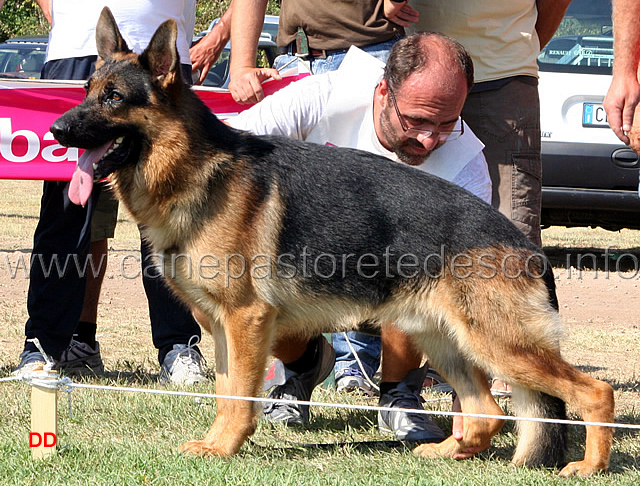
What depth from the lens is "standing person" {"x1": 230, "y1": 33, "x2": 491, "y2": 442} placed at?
3.68 meters

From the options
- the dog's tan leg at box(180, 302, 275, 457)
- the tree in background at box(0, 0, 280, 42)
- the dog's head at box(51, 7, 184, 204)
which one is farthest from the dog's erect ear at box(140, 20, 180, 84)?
the tree in background at box(0, 0, 280, 42)

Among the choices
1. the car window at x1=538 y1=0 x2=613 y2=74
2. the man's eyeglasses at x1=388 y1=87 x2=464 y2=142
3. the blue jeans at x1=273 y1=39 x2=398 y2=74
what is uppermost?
the car window at x1=538 y1=0 x2=613 y2=74

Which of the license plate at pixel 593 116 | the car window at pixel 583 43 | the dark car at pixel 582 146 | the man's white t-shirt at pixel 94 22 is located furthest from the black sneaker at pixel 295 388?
the car window at pixel 583 43

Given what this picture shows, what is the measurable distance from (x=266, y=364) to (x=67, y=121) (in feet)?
3.88

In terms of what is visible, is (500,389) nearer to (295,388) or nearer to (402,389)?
(402,389)

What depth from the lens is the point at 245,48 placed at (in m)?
4.25

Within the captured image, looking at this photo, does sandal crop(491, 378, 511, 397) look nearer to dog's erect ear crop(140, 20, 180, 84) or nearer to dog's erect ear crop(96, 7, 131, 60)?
dog's erect ear crop(140, 20, 180, 84)

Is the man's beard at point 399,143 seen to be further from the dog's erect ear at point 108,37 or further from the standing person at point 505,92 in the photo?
the dog's erect ear at point 108,37

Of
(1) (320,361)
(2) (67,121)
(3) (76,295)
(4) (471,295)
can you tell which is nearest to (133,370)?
(3) (76,295)

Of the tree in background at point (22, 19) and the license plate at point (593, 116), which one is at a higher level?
the tree in background at point (22, 19)

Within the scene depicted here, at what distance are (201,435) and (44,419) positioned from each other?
0.79 m

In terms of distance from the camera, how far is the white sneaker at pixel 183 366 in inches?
177

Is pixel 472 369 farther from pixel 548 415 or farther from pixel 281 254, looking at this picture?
pixel 281 254

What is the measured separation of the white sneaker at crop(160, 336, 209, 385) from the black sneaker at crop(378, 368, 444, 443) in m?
1.13
